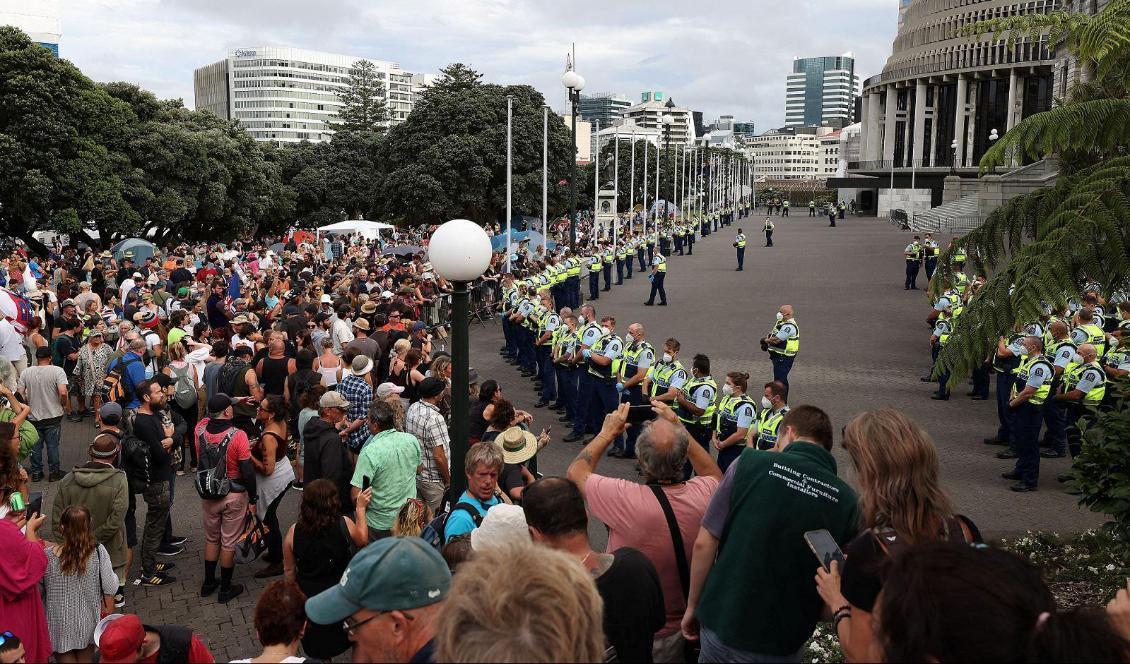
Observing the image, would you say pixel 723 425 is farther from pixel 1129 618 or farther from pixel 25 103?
pixel 25 103

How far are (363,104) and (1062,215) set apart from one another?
76.0 m

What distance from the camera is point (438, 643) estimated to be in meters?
2.24

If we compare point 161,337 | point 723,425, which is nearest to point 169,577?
point 723,425

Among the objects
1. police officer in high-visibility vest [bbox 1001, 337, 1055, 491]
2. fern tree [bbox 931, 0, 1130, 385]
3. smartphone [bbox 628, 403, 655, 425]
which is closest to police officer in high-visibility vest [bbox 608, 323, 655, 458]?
police officer in high-visibility vest [bbox 1001, 337, 1055, 491]

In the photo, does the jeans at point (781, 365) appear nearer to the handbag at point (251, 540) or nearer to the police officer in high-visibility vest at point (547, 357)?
the police officer in high-visibility vest at point (547, 357)

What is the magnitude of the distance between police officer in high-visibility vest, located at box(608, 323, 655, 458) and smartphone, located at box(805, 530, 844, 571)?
839 centimetres

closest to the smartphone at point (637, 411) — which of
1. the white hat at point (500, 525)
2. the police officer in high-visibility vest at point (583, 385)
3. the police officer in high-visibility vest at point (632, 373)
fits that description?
the white hat at point (500, 525)

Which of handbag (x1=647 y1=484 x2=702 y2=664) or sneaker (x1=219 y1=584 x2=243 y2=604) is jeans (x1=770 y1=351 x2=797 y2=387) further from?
handbag (x1=647 y1=484 x2=702 y2=664)

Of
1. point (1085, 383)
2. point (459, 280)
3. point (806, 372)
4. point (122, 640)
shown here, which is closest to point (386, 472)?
point (459, 280)

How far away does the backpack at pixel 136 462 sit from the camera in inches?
311

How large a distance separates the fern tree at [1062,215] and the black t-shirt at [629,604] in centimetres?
444

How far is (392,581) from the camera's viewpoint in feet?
9.91

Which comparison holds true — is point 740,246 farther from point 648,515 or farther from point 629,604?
point 629,604

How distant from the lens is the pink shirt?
14.0ft
